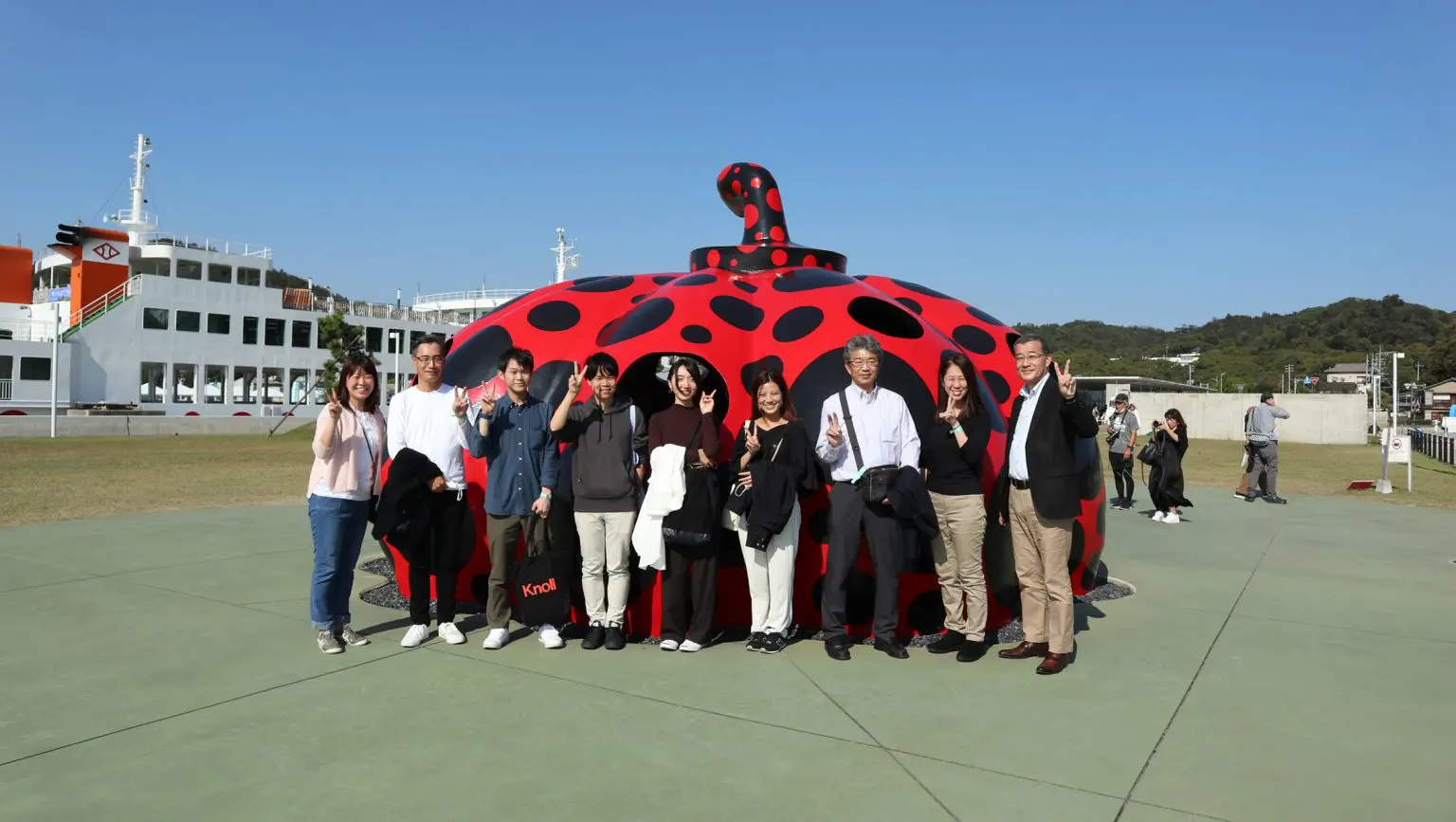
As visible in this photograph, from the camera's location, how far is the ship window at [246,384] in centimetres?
4425

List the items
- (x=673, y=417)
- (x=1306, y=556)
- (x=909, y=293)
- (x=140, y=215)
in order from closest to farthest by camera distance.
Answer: (x=673, y=417) < (x=909, y=293) < (x=1306, y=556) < (x=140, y=215)

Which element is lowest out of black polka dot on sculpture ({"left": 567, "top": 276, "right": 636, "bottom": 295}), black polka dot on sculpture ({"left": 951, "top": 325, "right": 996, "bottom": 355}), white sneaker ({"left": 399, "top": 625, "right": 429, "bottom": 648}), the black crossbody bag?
white sneaker ({"left": 399, "top": 625, "right": 429, "bottom": 648})

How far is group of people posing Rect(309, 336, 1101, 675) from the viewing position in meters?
5.50

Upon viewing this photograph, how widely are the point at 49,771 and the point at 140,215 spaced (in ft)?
156

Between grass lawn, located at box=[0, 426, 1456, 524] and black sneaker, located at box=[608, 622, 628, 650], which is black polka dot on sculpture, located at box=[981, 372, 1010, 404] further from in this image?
grass lawn, located at box=[0, 426, 1456, 524]

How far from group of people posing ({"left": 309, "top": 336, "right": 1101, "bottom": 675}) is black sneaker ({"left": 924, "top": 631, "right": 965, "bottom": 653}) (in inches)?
0.5

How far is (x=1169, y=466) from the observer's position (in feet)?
41.2

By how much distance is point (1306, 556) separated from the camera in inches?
388

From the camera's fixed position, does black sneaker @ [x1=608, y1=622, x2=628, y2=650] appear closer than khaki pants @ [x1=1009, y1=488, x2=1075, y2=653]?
No

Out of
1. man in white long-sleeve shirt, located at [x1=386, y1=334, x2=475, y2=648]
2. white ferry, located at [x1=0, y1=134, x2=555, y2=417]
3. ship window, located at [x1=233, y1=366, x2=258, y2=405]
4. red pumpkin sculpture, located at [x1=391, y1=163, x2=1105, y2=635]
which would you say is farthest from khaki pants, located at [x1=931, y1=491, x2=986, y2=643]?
ship window, located at [x1=233, y1=366, x2=258, y2=405]

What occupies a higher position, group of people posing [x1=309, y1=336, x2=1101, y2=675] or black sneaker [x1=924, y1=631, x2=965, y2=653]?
group of people posing [x1=309, y1=336, x2=1101, y2=675]

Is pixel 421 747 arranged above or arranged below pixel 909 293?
below

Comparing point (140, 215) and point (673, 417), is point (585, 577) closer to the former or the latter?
point (673, 417)

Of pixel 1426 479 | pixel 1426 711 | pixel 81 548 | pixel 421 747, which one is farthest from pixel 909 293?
pixel 1426 479
